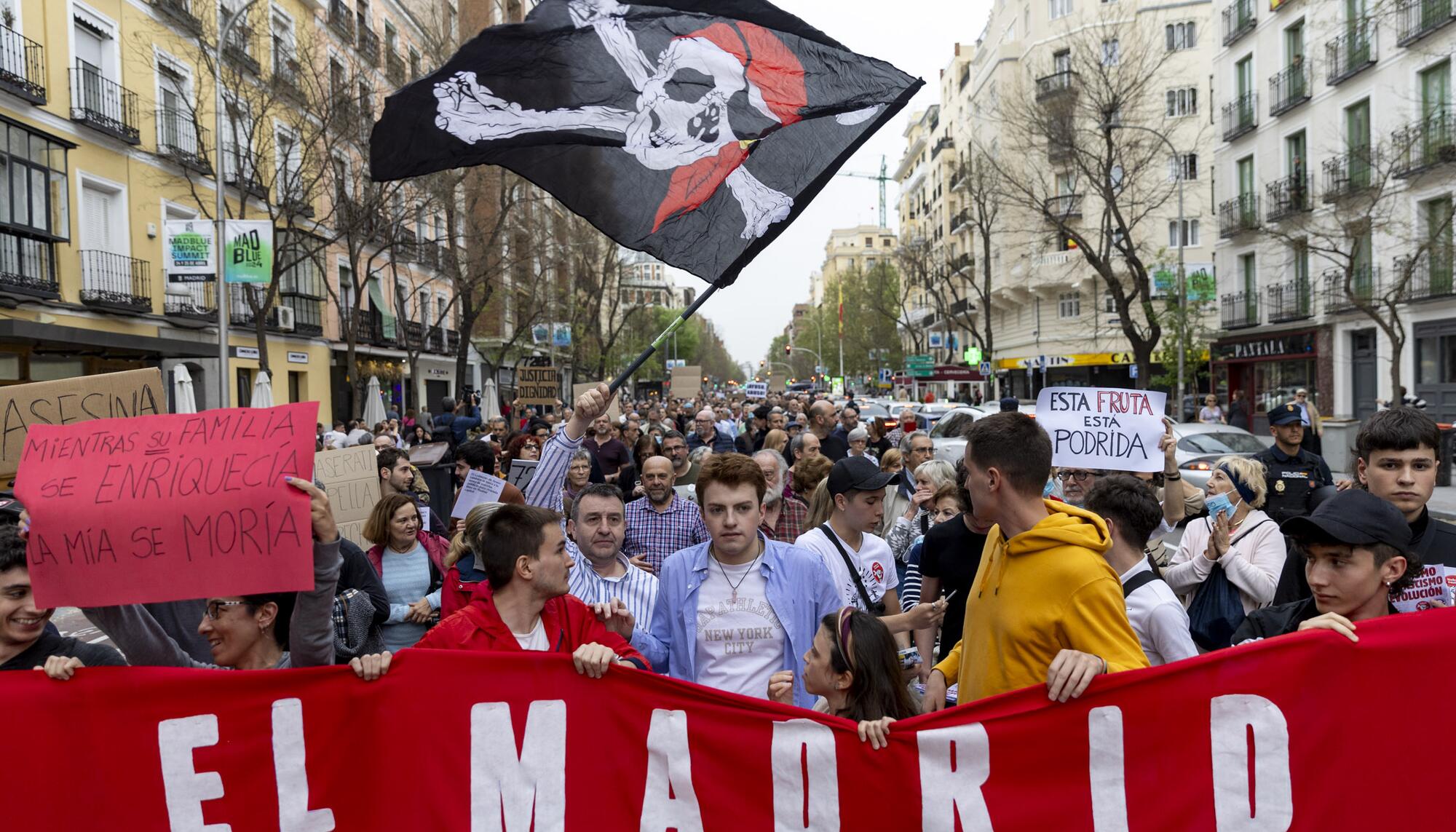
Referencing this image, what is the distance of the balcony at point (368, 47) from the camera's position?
2603 centimetres

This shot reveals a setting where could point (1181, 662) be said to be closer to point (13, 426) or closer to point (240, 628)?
point (240, 628)

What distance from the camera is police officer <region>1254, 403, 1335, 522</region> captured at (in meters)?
7.23

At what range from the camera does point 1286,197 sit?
33969 mm

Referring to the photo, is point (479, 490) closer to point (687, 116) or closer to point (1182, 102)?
point (687, 116)

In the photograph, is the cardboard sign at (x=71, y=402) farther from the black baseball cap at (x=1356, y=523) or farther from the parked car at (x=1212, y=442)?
the parked car at (x=1212, y=442)

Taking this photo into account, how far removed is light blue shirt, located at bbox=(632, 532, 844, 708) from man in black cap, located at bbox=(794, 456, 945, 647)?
1023 millimetres

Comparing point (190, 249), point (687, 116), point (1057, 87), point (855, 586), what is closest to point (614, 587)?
point (855, 586)

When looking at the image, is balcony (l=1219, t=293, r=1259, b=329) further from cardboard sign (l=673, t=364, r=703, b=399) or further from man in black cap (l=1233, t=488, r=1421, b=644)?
man in black cap (l=1233, t=488, r=1421, b=644)

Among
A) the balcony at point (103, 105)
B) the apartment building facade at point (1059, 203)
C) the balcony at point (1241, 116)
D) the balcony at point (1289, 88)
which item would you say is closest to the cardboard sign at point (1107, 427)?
the balcony at point (103, 105)

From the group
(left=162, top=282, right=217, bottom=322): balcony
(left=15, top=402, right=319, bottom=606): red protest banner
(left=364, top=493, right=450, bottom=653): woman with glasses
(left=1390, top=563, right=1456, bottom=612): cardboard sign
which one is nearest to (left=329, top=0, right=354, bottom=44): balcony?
(left=162, top=282, right=217, bottom=322): balcony

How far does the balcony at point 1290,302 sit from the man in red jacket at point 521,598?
114 ft

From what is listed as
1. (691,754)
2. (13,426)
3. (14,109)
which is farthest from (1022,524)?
(14,109)

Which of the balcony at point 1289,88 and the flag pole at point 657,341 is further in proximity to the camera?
the balcony at point 1289,88

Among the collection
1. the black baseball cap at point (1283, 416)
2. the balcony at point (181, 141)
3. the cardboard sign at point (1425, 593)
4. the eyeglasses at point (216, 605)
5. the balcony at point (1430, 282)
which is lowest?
the cardboard sign at point (1425, 593)
